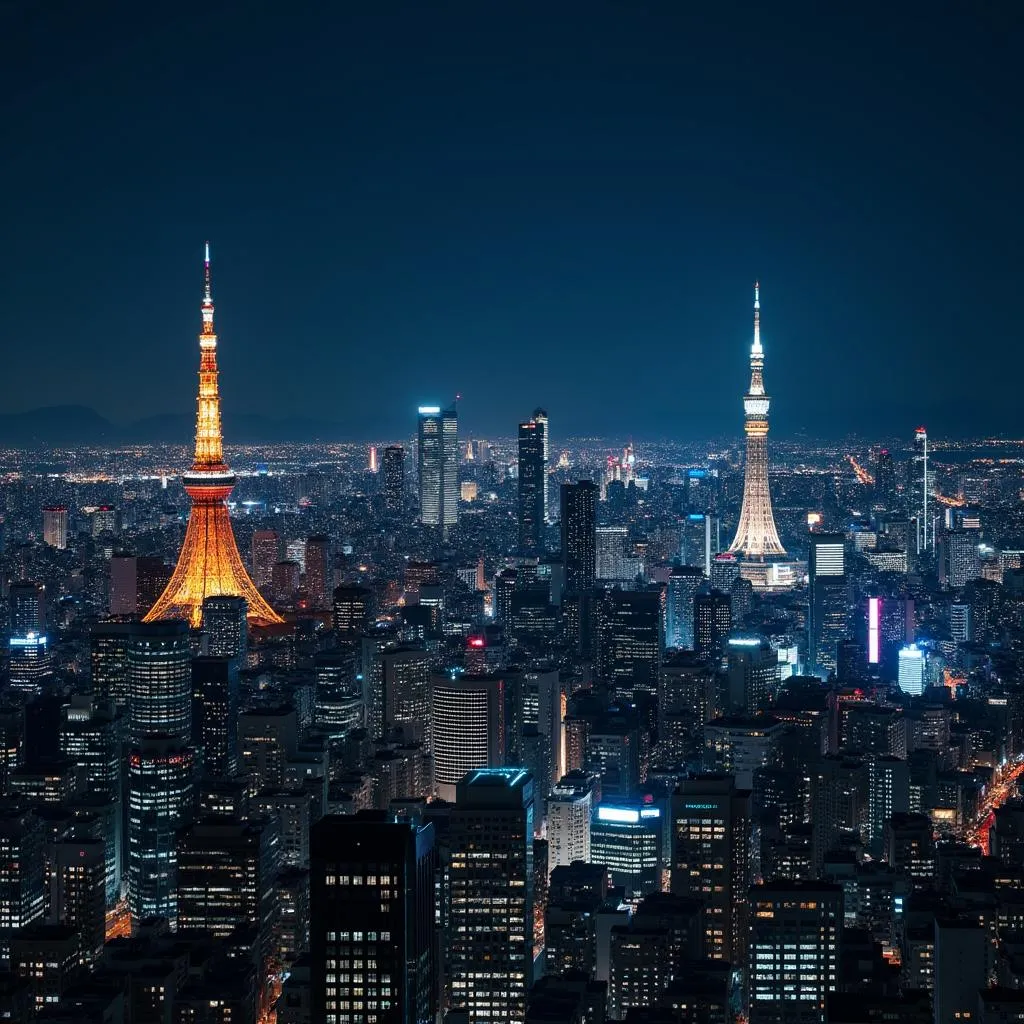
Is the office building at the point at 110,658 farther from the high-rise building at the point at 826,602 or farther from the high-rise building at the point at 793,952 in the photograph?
the high-rise building at the point at 826,602

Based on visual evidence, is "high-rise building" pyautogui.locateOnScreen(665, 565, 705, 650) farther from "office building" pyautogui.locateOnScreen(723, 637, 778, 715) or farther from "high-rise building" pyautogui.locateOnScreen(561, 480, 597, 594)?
"office building" pyautogui.locateOnScreen(723, 637, 778, 715)

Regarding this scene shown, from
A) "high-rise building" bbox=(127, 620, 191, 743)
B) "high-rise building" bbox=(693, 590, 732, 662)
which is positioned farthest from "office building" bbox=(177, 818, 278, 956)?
"high-rise building" bbox=(693, 590, 732, 662)

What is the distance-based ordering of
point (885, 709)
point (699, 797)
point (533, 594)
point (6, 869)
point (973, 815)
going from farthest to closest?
1. point (533, 594)
2. point (885, 709)
3. point (973, 815)
4. point (699, 797)
5. point (6, 869)

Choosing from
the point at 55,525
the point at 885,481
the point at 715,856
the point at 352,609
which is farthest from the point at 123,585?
the point at 885,481

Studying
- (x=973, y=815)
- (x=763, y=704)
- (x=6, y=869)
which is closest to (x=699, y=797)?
(x=973, y=815)

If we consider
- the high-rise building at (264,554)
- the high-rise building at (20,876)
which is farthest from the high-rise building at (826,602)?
the high-rise building at (20,876)

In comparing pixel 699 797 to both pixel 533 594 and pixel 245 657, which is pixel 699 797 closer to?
pixel 245 657

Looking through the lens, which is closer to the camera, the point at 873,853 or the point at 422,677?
the point at 873,853
